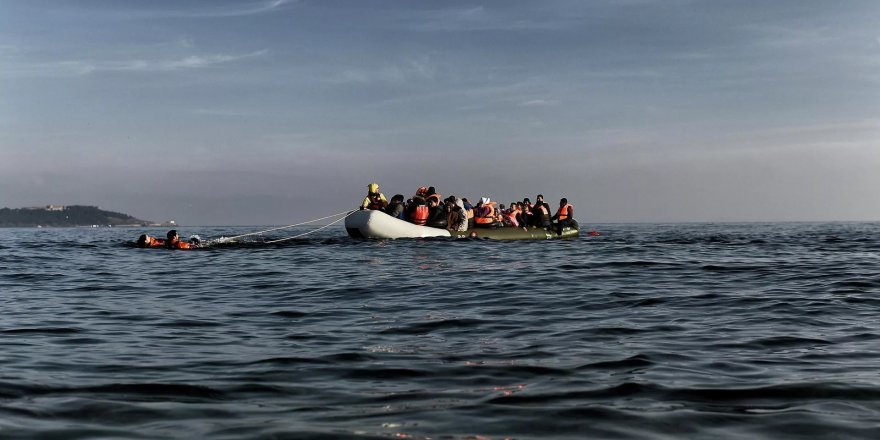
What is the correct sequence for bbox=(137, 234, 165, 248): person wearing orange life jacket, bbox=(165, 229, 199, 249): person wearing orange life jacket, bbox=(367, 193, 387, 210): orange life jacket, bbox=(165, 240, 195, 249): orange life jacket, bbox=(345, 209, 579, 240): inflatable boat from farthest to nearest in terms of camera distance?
bbox=(367, 193, 387, 210): orange life jacket, bbox=(345, 209, 579, 240): inflatable boat, bbox=(137, 234, 165, 248): person wearing orange life jacket, bbox=(165, 240, 195, 249): orange life jacket, bbox=(165, 229, 199, 249): person wearing orange life jacket

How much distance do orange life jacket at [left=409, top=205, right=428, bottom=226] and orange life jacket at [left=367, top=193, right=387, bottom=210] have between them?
4.53 ft

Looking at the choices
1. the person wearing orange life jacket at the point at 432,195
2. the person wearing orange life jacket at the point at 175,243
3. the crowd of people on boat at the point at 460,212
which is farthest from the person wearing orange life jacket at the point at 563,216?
the person wearing orange life jacket at the point at 175,243

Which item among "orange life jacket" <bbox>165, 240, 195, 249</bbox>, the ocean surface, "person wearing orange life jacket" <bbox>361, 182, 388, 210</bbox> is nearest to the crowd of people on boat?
"person wearing orange life jacket" <bbox>361, 182, 388, 210</bbox>

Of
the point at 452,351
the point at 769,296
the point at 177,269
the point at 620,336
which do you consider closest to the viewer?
the point at 452,351

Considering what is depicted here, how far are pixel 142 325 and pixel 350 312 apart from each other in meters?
2.68

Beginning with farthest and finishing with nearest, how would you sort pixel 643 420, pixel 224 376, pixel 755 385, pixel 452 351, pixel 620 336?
pixel 620 336 < pixel 452 351 < pixel 224 376 < pixel 755 385 < pixel 643 420

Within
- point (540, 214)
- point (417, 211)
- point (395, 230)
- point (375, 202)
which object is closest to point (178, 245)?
point (395, 230)

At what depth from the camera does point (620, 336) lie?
26.7 feet

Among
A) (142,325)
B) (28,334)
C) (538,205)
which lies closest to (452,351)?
(142,325)

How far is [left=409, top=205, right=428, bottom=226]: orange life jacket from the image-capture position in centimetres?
3048

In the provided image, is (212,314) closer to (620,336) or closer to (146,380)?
(146,380)

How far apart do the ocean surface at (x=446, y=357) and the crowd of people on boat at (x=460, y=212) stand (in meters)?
15.2

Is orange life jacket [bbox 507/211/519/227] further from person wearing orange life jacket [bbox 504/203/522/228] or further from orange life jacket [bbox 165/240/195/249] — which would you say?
orange life jacket [bbox 165/240/195/249]

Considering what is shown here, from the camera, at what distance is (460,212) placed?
100ft
